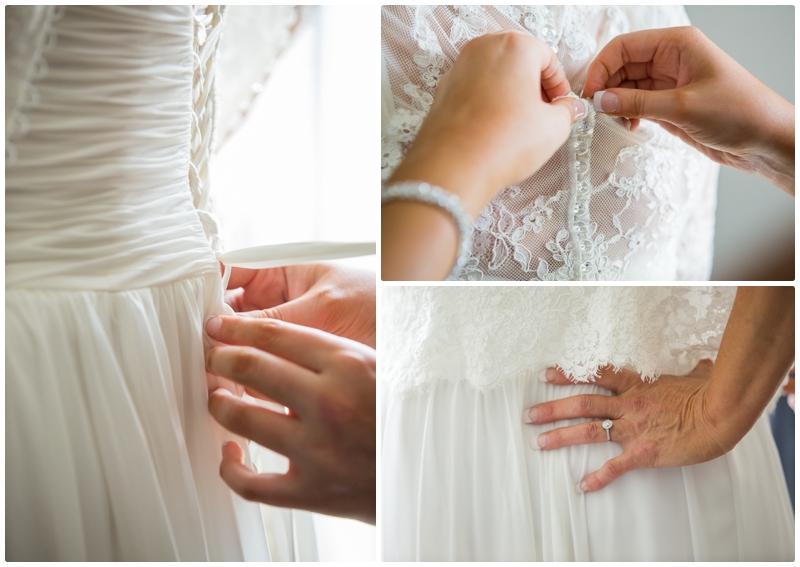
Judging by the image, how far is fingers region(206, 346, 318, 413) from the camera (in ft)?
1.46

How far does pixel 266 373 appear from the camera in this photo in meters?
0.45

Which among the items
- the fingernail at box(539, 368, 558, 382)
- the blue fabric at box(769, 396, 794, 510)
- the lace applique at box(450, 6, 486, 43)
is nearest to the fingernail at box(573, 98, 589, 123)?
the lace applique at box(450, 6, 486, 43)

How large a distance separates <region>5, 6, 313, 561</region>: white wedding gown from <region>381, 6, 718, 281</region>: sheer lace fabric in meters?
0.23

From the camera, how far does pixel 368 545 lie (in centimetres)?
64

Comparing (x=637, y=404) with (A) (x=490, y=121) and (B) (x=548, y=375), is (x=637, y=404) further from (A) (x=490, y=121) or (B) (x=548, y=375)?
(A) (x=490, y=121)

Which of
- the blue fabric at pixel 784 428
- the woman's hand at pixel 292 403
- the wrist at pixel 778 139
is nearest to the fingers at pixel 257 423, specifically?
the woman's hand at pixel 292 403

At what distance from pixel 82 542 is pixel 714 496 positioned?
0.71m

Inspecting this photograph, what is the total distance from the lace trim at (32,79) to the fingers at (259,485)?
341 millimetres

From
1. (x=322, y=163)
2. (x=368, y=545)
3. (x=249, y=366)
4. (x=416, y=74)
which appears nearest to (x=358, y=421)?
(x=249, y=366)

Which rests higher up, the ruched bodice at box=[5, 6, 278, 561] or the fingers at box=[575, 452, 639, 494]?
the ruched bodice at box=[5, 6, 278, 561]

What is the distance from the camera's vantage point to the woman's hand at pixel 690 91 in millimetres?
527

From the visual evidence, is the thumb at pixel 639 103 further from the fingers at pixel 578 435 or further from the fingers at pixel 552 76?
the fingers at pixel 578 435

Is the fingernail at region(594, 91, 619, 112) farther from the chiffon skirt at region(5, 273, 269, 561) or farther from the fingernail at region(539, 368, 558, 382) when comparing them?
the chiffon skirt at region(5, 273, 269, 561)
